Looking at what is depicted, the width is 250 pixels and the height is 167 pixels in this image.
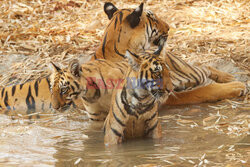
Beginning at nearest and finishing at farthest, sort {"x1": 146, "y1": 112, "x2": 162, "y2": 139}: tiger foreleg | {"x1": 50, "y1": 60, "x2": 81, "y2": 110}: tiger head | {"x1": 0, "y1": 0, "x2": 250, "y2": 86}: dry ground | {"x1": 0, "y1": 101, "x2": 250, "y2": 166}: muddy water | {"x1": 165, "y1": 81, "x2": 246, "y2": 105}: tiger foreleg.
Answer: {"x1": 0, "y1": 101, "x2": 250, "y2": 166}: muddy water → {"x1": 146, "y1": 112, "x2": 162, "y2": 139}: tiger foreleg → {"x1": 50, "y1": 60, "x2": 81, "y2": 110}: tiger head → {"x1": 165, "y1": 81, "x2": 246, "y2": 105}: tiger foreleg → {"x1": 0, "y1": 0, "x2": 250, "y2": 86}: dry ground

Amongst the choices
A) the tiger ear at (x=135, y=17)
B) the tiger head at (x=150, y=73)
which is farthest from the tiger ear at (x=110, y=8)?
the tiger head at (x=150, y=73)

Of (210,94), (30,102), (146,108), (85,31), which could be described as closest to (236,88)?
(210,94)

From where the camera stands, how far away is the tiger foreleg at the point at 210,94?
468 cm

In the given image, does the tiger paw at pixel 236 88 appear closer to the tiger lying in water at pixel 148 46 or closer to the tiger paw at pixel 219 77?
the tiger lying in water at pixel 148 46

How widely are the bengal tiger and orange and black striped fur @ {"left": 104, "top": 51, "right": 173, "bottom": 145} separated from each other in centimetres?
120

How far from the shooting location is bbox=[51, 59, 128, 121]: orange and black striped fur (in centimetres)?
380

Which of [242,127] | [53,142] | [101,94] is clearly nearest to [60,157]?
[53,142]

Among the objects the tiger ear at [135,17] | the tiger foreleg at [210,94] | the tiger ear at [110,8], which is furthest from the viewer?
the tiger ear at [110,8]

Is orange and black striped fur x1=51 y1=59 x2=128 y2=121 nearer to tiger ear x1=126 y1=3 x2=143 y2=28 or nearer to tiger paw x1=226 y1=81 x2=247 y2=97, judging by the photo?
tiger ear x1=126 y1=3 x2=143 y2=28

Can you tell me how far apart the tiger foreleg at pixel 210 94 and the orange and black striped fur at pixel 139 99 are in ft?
4.04

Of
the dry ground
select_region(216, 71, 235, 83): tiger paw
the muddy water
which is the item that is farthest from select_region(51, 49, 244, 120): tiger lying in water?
the dry ground

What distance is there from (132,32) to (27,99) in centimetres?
151

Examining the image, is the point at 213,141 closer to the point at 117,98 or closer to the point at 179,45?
the point at 117,98

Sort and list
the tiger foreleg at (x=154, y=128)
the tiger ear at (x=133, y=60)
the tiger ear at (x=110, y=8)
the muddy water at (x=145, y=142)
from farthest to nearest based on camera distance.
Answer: the tiger ear at (x=110, y=8) < the tiger foreleg at (x=154, y=128) < the tiger ear at (x=133, y=60) < the muddy water at (x=145, y=142)
